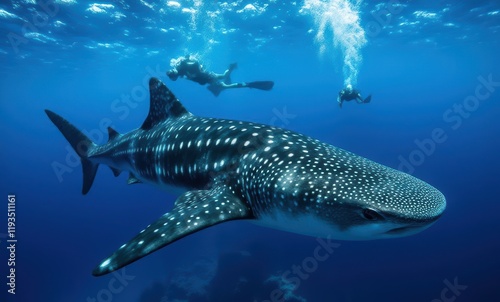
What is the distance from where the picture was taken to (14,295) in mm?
23969

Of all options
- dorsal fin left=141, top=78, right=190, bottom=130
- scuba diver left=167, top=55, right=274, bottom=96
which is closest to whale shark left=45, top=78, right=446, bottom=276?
dorsal fin left=141, top=78, right=190, bottom=130

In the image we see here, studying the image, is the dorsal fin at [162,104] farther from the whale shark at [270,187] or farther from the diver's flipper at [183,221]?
the diver's flipper at [183,221]

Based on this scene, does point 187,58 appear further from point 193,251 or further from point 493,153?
point 493,153

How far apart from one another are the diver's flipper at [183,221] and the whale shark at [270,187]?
0.04 feet

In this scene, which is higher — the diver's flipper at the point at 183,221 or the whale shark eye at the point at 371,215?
the whale shark eye at the point at 371,215

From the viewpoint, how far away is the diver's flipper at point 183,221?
10.9 feet

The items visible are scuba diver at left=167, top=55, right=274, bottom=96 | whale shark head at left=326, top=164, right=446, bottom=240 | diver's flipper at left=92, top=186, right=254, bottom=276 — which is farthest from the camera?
scuba diver at left=167, top=55, right=274, bottom=96

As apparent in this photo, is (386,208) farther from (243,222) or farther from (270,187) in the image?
(243,222)

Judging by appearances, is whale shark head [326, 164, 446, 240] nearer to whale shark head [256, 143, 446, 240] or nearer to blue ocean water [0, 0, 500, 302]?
whale shark head [256, 143, 446, 240]

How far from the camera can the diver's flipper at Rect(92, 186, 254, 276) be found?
3.32 m

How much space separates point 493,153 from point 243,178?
157ft

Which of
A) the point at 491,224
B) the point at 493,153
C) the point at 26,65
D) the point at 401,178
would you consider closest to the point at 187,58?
the point at 401,178

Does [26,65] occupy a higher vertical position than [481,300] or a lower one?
higher

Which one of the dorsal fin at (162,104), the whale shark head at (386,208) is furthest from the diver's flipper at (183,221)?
the dorsal fin at (162,104)
